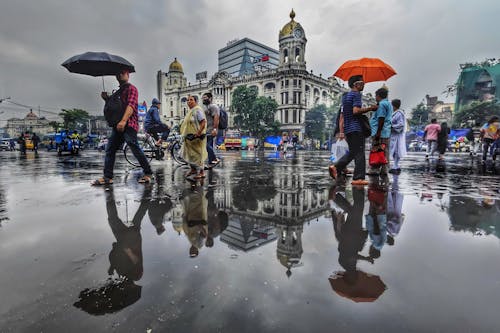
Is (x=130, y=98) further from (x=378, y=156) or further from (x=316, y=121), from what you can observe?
(x=316, y=121)

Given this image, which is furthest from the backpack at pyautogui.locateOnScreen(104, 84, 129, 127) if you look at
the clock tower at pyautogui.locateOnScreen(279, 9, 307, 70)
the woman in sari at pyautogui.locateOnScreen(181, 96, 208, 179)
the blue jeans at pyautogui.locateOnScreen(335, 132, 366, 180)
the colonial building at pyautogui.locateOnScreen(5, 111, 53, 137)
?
the colonial building at pyautogui.locateOnScreen(5, 111, 53, 137)

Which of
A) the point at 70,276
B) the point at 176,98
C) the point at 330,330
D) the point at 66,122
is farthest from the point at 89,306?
the point at 176,98

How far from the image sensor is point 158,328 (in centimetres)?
109

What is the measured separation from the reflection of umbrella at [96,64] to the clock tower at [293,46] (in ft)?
179

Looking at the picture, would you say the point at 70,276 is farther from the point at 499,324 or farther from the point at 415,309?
the point at 499,324

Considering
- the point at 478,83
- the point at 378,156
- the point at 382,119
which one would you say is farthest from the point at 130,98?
the point at 478,83

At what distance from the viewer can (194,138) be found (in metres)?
5.29

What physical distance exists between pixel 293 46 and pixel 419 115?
108 feet

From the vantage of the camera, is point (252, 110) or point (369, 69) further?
point (252, 110)

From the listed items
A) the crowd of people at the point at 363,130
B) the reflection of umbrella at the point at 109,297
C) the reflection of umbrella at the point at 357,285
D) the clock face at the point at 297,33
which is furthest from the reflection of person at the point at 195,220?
the clock face at the point at 297,33

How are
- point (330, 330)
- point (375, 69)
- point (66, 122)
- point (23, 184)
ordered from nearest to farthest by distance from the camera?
point (330, 330) → point (23, 184) → point (375, 69) → point (66, 122)

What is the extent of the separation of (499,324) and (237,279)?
115cm

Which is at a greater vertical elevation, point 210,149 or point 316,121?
point 316,121

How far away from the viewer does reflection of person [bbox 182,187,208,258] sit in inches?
79.7
